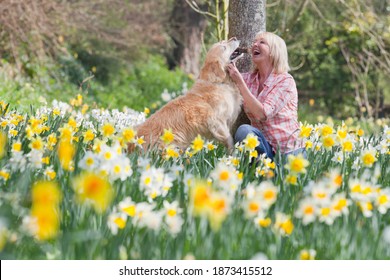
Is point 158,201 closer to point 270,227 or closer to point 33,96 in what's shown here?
point 270,227

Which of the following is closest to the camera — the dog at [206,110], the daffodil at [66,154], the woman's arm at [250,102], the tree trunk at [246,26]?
the daffodil at [66,154]

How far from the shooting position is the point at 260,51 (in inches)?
177

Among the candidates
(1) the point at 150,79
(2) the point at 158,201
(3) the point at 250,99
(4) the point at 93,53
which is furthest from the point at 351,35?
(2) the point at 158,201

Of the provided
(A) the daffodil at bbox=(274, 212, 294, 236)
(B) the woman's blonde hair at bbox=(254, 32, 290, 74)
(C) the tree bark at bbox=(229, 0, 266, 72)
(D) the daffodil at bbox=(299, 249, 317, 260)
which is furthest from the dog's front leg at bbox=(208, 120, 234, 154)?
(D) the daffodil at bbox=(299, 249, 317, 260)

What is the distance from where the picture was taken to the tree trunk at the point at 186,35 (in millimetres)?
13891

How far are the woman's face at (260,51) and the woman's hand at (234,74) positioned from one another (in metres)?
0.16

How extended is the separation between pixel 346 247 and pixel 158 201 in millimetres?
888

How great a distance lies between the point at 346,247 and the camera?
2381 mm

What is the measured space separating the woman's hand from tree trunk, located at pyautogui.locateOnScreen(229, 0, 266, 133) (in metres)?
0.35

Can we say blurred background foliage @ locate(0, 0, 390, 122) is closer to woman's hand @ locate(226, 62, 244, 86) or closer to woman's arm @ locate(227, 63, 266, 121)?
woman's hand @ locate(226, 62, 244, 86)

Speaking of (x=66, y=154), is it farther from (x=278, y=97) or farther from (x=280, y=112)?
(x=280, y=112)

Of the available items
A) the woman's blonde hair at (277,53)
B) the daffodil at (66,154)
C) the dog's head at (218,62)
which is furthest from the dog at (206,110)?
the daffodil at (66,154)

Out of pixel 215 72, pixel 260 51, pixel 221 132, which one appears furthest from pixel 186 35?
pixel 221 132

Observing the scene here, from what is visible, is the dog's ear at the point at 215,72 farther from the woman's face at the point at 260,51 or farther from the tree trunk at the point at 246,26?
the tree trunk at the point at 246,26
